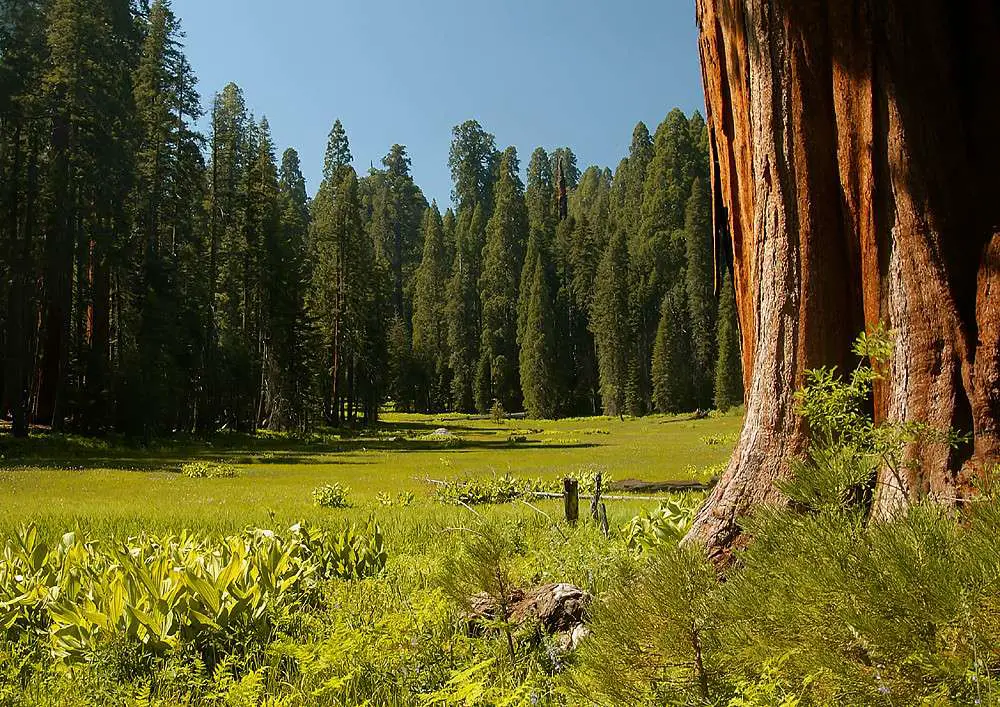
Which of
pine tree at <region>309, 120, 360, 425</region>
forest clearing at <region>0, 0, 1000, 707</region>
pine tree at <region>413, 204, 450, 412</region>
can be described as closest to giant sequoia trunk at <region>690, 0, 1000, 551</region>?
forest clearing at <region>0, 0, 1000, 707</region>

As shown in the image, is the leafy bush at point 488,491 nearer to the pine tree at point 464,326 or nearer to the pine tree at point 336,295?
the pine tree at point 336,295

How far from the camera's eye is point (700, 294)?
2576 inches

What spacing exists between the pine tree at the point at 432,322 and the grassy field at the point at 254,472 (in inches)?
1704

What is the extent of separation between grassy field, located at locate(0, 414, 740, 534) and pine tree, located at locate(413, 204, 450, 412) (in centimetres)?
4327

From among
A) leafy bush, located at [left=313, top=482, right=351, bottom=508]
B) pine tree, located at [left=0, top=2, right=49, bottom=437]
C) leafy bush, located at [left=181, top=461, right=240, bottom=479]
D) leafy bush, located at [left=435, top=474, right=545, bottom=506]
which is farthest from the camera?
pine tree, located at [left=0, top=2, right=49, bottom=437]

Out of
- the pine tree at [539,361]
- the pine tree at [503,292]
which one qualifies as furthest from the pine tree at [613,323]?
the pine tree at [503,292]

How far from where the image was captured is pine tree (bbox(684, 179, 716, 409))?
2530 inches

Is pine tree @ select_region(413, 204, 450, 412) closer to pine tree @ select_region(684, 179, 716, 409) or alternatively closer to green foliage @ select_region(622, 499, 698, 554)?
pine tree @ select_region(684, 179, 716, 409)

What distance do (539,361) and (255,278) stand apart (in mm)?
29487

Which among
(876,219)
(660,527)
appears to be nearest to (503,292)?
(660,527)

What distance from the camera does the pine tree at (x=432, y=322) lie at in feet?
257

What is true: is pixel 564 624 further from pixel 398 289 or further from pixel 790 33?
pixel 398 289

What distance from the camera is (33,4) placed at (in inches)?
1104

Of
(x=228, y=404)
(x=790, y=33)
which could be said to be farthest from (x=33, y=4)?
(x=790, y=33)
